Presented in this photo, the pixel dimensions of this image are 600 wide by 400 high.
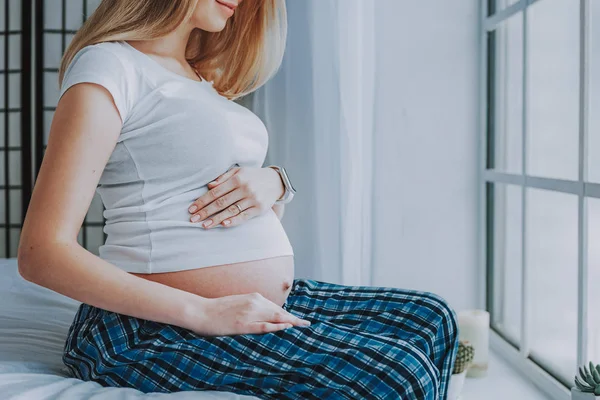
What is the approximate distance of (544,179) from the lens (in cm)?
200

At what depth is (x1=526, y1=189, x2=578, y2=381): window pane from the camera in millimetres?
2023

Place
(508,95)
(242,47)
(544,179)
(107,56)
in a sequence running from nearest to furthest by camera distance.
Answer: (107,56) → (242,47) → (544,179) → (508,95)

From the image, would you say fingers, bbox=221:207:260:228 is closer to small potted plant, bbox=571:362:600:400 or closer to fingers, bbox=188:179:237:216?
fingers, bbox=188:179:237:216

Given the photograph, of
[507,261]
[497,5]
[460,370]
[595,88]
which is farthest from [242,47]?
[507,261]

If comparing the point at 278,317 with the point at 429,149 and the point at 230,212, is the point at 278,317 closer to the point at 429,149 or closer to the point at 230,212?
the point at 230,212

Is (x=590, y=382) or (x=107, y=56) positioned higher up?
(x=107, y=56)

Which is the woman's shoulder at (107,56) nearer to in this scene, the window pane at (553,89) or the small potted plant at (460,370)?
the small potted plant at (460,370)

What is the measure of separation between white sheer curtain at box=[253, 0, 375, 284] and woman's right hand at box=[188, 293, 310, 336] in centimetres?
107

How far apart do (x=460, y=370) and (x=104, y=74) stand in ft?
4.21

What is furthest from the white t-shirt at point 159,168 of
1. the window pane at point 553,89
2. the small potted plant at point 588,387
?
the window pane at point 553,89

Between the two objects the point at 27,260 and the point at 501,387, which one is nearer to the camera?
the point at 27,260

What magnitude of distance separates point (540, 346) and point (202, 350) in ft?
5.15

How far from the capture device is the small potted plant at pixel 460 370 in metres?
1.76

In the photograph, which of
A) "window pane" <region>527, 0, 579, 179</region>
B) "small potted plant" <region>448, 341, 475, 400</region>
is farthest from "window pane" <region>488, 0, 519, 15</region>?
"small potted plant" <region>448, 341, 475, 400</region>
